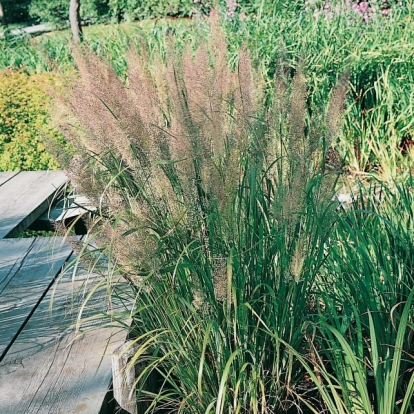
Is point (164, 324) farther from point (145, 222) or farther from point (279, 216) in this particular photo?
point (279, 216)

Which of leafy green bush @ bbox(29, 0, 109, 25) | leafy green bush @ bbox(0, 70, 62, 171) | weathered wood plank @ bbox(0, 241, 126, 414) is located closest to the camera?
weathered wood plank @ bbox(0, 241, 126, 414)

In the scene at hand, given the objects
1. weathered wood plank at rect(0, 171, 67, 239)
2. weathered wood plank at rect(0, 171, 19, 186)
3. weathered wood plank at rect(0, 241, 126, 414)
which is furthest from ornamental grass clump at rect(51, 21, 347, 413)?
weathered wood plank at rect(0, 171, 19, 186)

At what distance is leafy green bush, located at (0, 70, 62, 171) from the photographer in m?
5.73

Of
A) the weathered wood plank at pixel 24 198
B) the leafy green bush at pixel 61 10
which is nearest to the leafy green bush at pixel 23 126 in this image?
the weathered wood plank at pixel 24 198

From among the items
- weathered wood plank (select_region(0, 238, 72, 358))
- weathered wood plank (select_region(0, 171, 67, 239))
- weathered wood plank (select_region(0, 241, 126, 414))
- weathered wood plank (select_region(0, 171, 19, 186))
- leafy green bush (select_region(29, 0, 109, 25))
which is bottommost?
leafy green bush (select_region(29, 0, 109, 25))

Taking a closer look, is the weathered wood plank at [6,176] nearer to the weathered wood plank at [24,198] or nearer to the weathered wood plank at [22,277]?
the weathered wood plank at [24,198]

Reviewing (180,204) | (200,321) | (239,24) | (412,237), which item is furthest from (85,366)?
(239,24)

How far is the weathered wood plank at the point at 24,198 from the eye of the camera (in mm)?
3750

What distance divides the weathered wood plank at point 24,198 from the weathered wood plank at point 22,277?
0.22m

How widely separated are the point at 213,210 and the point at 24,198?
2496 millimetres

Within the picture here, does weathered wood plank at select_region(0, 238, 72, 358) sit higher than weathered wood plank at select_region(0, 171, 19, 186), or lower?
higher

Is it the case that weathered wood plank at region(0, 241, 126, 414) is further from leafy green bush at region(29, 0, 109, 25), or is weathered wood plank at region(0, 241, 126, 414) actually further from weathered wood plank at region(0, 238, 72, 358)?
leafy green bush at region(29, 0, 109, 25)

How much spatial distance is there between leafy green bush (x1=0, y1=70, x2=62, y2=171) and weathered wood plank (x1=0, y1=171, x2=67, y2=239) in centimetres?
93

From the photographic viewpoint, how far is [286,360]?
7.05 ft
